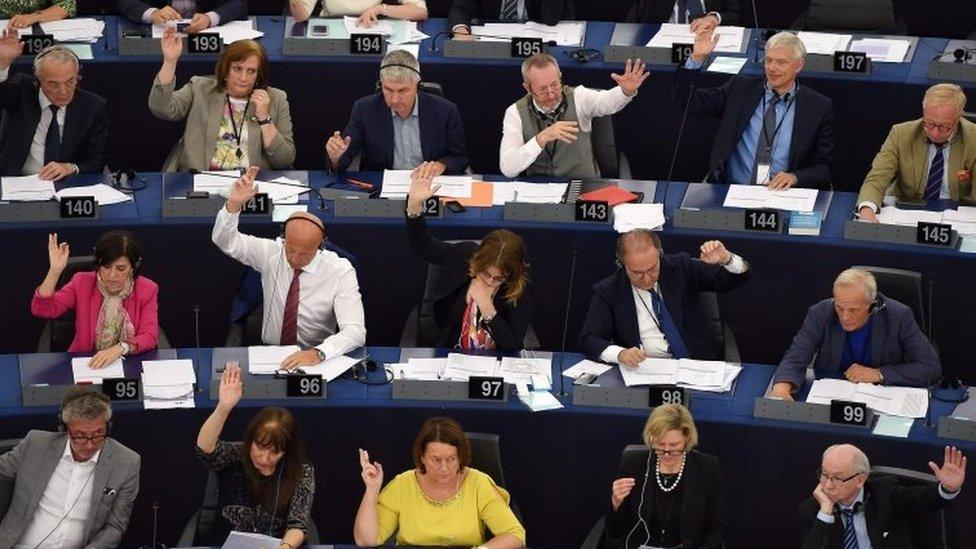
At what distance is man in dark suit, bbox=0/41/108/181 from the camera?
896cm

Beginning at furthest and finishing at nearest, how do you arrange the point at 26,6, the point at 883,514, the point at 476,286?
the point at 26,6, the point at 476,286, the point at 883,514

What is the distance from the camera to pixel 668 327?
7941 millimetres

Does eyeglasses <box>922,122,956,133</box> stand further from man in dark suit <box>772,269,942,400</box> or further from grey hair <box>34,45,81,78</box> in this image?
grey hair <box>34,45,81,78</box>

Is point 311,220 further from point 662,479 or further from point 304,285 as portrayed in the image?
point 662,479

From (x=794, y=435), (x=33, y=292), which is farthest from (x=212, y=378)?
(x=794, y=435)

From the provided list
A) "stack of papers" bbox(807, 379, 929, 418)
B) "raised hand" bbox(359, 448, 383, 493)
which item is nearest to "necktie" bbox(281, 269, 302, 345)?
"raised hand" bbox(359, 448, 383, 493)

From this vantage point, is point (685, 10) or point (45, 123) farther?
point (685, 10)

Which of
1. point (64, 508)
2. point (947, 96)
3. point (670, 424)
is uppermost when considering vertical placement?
point (947, 96)

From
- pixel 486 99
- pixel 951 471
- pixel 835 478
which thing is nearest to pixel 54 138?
pixel 486 99

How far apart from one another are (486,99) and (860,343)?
2749 millimetres

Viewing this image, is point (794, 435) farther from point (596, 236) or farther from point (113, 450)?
point (113, 450)

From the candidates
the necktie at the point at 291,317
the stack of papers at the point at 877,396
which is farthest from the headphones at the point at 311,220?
the stack of papers at the point at 877,396

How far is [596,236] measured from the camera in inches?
333

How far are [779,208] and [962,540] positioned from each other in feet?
5.94
